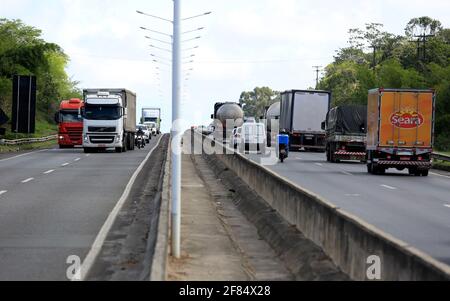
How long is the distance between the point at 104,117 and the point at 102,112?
1.07 feet

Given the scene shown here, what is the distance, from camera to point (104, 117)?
55.2 metres

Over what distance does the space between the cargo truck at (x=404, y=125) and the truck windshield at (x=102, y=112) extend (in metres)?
21.0

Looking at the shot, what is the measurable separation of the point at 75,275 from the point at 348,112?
3692 cm

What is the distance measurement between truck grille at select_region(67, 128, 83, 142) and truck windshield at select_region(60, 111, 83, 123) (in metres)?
0.95

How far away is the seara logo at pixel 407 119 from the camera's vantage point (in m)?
37.9

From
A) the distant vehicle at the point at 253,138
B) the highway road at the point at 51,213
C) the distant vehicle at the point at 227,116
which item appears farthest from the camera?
the distant vehicle at the point at 227,116

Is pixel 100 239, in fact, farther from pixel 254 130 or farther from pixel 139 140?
pixel 139 140

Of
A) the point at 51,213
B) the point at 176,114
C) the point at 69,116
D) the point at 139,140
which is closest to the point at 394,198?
the point at 51,213

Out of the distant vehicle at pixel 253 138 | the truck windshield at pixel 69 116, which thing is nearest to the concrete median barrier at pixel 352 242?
the distant vehicle at pixel 253 138

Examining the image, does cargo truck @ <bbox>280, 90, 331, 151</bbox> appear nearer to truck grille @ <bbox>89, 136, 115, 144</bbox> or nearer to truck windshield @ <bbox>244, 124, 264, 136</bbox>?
truck windshield @ <bbox>244, 124, 264, 136</bbox>

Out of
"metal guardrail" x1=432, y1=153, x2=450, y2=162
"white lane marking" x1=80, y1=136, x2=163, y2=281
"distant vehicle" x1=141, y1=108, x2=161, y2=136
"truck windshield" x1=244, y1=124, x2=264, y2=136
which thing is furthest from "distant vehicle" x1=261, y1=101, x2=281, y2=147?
"distant vehicle" x1=141, y1=108, x2=161, y2=136

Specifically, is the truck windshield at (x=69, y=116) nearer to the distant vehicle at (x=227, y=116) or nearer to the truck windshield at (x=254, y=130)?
the truck windshield at (x=254, y=130)

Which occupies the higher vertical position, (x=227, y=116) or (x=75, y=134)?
(x=227, y=116)
